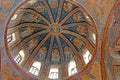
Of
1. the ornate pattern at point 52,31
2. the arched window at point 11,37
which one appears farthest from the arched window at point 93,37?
the arched window at point 11,37

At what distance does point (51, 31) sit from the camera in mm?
19312

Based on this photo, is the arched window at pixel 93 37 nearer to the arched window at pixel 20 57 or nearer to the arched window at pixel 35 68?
the arched window at pixel 35 68

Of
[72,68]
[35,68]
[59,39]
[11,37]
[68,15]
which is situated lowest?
[72,68]

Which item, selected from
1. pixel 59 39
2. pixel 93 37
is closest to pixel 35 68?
pixel 59 39

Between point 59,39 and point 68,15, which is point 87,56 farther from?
point 68,15

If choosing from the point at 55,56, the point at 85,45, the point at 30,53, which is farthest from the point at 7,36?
the point at 85,45

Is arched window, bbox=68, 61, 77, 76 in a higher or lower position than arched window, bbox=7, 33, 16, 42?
lower

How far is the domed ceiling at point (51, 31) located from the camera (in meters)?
17.6

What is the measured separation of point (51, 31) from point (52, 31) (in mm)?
80

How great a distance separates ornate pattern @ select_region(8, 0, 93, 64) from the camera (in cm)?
1780

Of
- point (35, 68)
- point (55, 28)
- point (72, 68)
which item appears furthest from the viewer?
point (55, 28)

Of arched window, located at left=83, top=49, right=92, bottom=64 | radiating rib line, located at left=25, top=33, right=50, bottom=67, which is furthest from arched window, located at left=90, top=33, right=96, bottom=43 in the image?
radiating rib line, located at left=25, top=33, right=50, bottom=67

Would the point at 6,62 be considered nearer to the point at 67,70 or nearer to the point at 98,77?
the point at 67,70

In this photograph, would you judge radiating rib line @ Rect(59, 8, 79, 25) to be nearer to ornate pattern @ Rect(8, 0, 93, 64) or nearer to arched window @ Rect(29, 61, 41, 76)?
ornate pattern @ Rect(8, 0, 93, 64)
